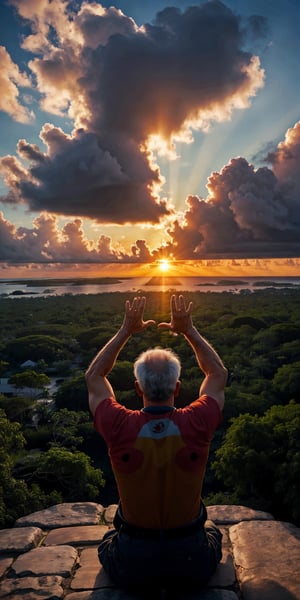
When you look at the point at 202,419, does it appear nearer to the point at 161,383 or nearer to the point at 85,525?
the point at 161,383

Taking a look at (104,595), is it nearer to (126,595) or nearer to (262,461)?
(126,595)

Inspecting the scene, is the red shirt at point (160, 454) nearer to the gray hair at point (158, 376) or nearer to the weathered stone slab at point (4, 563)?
the gray hair at point (158, 376)

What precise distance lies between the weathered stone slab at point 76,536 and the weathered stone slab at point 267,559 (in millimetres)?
1227

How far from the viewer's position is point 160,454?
2.64m

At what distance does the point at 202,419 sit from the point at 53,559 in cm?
197

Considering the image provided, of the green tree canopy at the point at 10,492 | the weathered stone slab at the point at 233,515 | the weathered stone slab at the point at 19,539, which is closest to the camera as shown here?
the weathered stone slab at the point at 19,539

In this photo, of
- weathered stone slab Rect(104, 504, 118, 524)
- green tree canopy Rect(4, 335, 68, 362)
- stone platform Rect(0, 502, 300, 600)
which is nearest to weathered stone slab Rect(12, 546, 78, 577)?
stone platform Rect(0, 502, 300, 600)

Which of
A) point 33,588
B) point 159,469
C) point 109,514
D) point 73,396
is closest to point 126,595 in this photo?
point 33,588

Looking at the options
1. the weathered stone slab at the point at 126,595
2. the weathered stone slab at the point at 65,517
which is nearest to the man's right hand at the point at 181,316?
the weathered stone slab at the point at 126,595

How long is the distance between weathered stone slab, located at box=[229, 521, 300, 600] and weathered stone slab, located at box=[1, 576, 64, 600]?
1320 millimetres

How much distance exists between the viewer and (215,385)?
297cm

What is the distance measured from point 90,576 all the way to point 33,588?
16.3 inches

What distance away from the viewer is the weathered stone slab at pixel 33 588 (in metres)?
3.10

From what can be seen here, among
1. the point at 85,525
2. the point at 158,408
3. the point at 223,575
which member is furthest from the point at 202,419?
the point at 85,525
